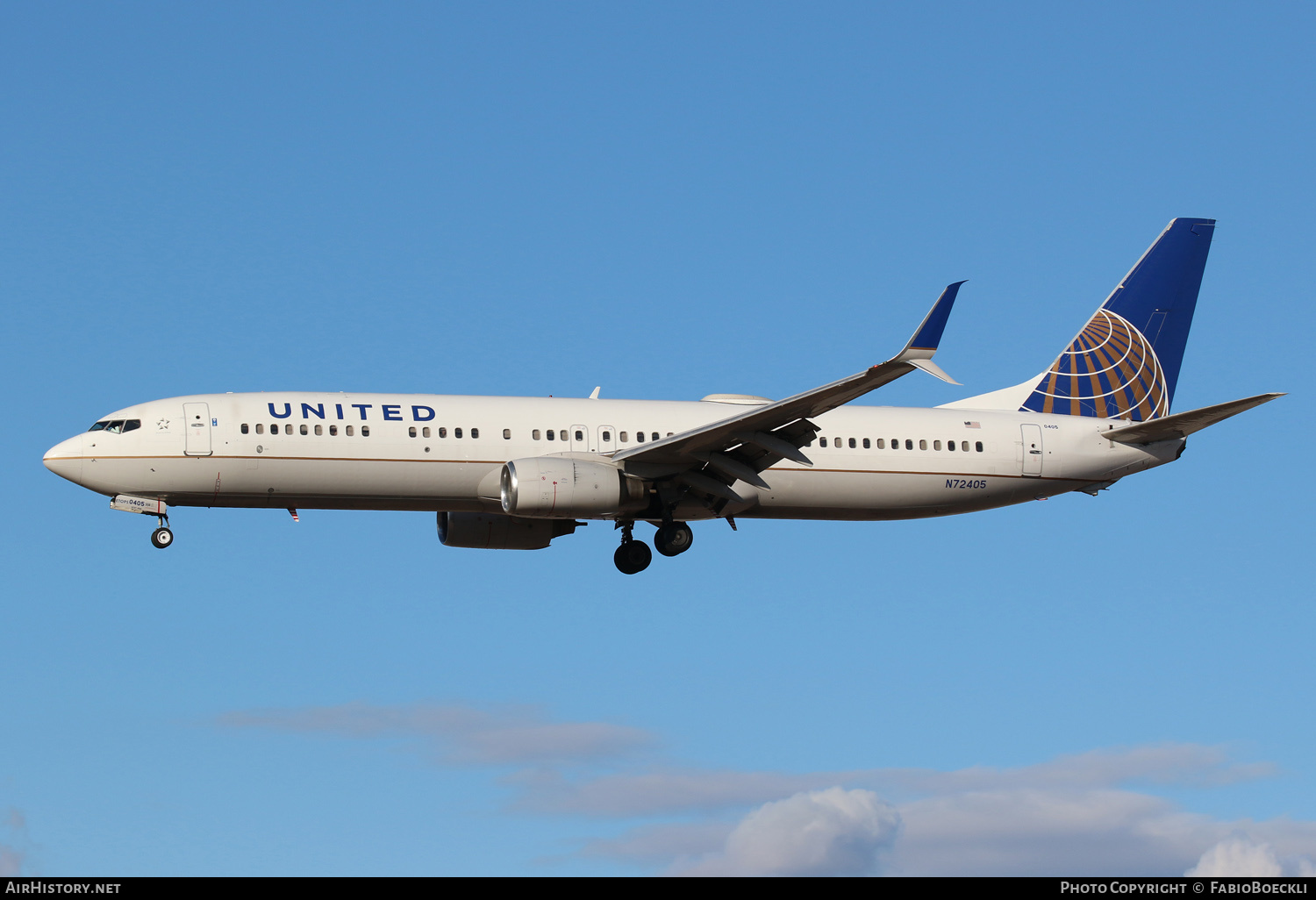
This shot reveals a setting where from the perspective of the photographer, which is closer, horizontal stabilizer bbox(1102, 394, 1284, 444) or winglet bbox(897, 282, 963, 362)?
winglet bbox(897, 282, 963, 362)

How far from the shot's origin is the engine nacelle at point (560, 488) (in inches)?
1387

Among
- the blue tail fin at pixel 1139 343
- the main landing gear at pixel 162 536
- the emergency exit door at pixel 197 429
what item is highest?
the blue tail fin at pixel 1139 343

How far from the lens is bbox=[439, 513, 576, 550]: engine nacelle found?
4003 cm

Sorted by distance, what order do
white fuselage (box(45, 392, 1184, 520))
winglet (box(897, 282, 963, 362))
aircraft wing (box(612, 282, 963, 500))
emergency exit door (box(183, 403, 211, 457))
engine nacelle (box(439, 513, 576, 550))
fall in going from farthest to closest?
engine nacelle (box(439, 513, 576, 550))
white fuselage (box(45, 392, 1184, 520))
emergency exit door (box(183, 403, 211, 457))
aircraft wing (box(612, 282, 963, 500))
winglet (box(897, 282, 963, 362))

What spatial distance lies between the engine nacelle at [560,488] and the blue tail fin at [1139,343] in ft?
43.3

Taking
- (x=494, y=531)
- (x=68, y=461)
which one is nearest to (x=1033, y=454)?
(x=494, y=531)

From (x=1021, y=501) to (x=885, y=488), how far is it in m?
4.29

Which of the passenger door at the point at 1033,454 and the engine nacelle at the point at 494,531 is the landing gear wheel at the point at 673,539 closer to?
the engine nacelle at the point at 494,531

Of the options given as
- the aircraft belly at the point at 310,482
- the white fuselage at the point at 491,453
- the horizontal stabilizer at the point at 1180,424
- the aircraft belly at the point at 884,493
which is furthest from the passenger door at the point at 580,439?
the horizontal stabilizer at the point at 1180,424

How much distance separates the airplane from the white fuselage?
1.7 inches

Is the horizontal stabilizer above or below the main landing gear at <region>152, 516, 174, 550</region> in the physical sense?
above

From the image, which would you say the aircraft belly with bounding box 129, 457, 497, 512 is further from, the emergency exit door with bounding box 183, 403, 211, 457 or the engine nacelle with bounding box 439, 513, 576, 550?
the engine nacelle with bounding box 439, 513, 576, 550

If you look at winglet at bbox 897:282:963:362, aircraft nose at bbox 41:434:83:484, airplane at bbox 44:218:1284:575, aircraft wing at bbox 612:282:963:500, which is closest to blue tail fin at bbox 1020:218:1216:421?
airplane at bbox 44:218:1284:575
